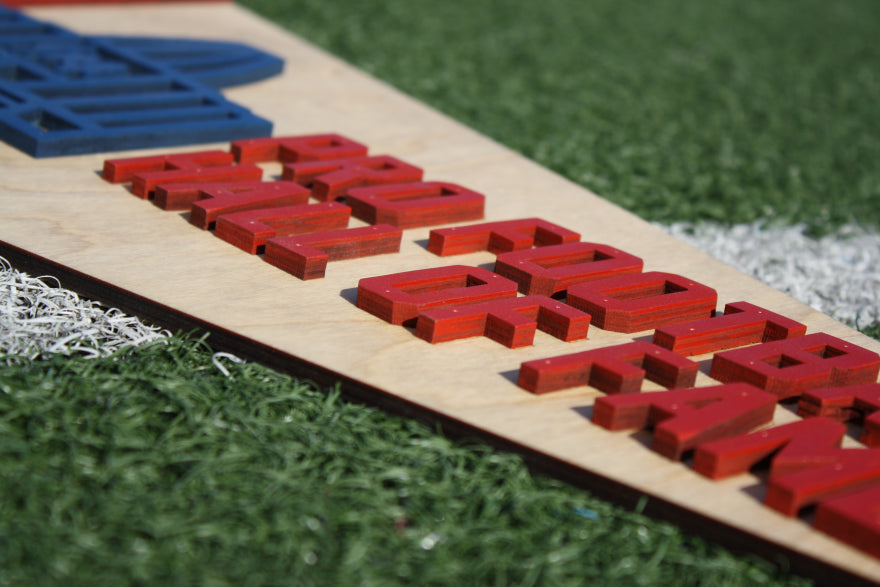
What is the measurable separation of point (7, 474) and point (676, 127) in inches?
182

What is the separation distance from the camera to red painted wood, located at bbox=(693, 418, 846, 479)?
2186mm

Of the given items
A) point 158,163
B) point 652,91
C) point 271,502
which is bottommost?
point 271,502

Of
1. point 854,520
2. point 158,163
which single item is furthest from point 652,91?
point 854,520

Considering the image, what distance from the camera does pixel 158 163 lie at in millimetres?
3559

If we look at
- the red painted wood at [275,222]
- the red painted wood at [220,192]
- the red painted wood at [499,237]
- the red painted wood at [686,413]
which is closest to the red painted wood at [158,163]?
the red painted wood at [220,192]

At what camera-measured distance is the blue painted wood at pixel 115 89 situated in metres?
3.72

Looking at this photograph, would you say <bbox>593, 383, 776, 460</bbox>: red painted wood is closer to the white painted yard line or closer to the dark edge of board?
the dark edge of board

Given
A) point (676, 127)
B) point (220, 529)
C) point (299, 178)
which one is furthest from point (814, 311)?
point (676, 127)

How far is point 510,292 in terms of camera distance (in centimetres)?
285

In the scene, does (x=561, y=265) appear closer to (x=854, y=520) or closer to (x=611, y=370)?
(x=611, y=370)

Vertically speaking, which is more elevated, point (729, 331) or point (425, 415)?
point (729, 331)

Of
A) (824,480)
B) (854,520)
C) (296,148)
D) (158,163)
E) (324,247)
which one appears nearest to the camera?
(854,520)

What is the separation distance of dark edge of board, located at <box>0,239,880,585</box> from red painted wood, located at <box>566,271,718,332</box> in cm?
68

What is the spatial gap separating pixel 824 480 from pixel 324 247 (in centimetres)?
155
